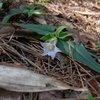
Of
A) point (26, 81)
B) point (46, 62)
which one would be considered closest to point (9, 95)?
point (26, 81)

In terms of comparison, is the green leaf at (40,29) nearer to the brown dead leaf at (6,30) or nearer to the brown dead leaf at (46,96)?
the brown dead leaf at (6,30)

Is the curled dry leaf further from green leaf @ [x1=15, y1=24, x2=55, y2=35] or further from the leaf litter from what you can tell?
green leaf @ [x1=15, y1=24, x2=55, y2=35]

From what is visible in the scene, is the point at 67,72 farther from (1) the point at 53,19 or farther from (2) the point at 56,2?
(2) the point at 56,2

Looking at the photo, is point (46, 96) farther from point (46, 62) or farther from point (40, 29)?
point (40, 29)

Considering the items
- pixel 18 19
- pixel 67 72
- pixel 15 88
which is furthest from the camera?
pixel 18 19

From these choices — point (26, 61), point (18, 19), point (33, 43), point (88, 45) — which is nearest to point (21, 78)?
point (26, 61)

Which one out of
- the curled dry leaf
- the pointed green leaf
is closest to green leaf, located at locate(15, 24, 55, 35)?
the pointed green leaf

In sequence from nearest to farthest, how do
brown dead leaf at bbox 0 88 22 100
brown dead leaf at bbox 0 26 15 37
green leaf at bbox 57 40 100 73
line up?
1. brown dead leaf at bbox 0 88 22 100
2. green leaf at bbox 57 40 100 73
3. brown dead leaf at bbox 0 26 15 37
